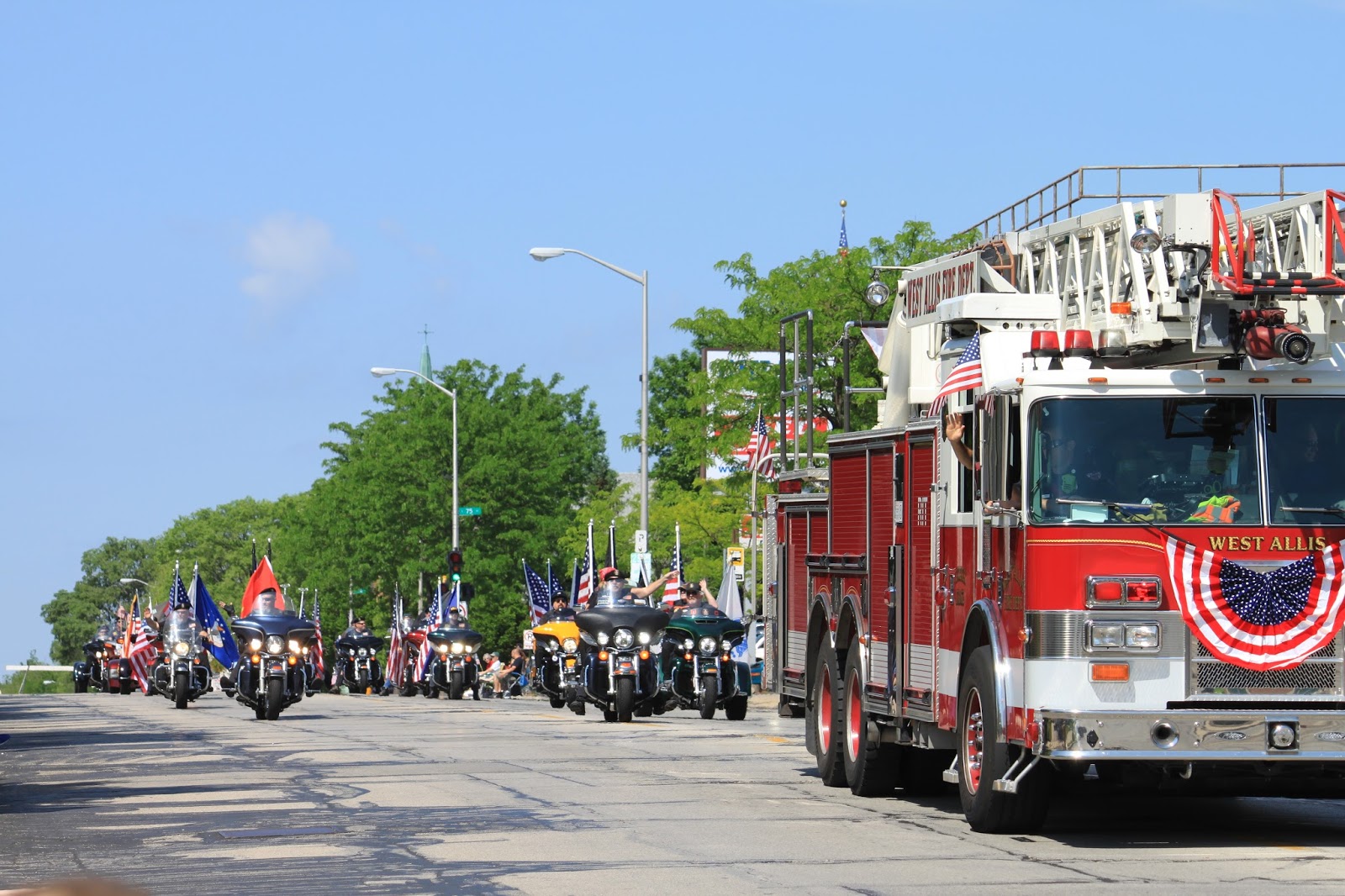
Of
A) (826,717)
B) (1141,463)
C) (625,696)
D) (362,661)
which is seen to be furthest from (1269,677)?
(362,661)

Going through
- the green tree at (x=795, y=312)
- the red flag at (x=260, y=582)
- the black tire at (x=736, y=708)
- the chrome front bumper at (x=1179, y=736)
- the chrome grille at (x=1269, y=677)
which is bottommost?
the black tire at (x=736, y=708)

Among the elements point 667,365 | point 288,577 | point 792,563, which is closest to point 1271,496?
point 792,563

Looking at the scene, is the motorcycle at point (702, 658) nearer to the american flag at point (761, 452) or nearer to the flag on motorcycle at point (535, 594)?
the american flag at point (761, 452)

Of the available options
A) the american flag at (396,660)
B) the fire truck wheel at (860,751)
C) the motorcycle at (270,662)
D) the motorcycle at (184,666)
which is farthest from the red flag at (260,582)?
the fire truck wheel at (860,751)

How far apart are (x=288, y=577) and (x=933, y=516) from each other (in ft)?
322

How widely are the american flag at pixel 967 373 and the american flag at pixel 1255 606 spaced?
1733 millimetres

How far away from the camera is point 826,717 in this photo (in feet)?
57.6

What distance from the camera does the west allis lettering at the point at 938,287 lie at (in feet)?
61.0

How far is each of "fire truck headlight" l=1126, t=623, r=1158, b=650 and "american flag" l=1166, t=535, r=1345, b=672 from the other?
21 cm

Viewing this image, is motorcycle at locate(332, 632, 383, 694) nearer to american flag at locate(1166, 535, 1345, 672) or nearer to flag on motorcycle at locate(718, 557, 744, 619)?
flag on motorcycle at locate(718, 557, 744, 619)

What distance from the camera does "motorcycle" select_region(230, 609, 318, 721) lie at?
102ft

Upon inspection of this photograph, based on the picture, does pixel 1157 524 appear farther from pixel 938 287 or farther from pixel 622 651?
pixel 622 651

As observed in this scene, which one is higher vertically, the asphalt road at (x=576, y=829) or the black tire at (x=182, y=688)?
the black tire at (x=182, y=688)

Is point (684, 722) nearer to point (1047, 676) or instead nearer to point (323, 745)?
point (323, 745)
